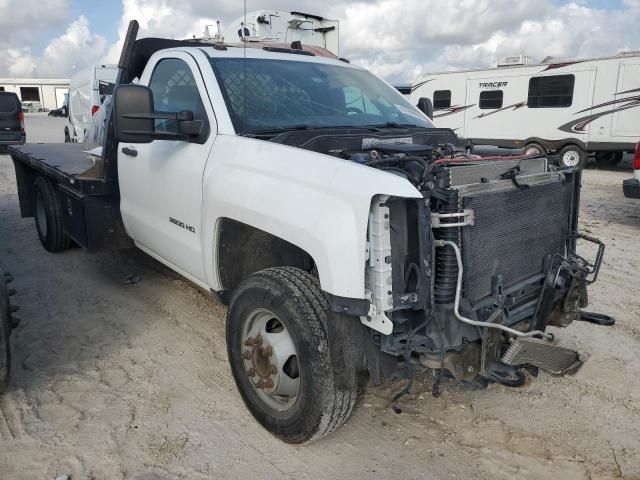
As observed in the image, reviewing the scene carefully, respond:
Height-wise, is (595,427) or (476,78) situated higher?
(476,78)

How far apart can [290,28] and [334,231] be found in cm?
1190

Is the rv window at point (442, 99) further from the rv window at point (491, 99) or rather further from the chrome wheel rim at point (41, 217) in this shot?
the chrome wheel rim at point (41, 217)

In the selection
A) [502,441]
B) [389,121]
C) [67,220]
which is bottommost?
[502,441]

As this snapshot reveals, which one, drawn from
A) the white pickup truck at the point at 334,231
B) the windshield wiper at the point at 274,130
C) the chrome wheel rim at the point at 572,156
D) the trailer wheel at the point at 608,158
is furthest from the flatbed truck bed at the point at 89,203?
the trailer wheel at the point at 608,158

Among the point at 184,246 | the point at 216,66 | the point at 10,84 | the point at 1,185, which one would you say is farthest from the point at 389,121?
the point at 10,84

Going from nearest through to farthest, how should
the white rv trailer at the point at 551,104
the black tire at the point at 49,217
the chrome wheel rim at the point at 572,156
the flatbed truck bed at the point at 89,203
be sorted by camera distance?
1. the flatbed truck bed at the point at 89,203
2. the black tire at the point at 49,217
3. the white rv trailer at the point at 551,104
4. the chrome wheel rim at the point at 572,156

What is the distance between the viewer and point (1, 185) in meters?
11.2

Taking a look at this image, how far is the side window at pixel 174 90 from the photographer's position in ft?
11.9

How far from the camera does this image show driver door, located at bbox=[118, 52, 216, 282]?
3.48 metres

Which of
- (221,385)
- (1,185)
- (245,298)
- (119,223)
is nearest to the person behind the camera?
(245,298)

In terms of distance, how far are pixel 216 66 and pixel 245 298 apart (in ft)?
5.24

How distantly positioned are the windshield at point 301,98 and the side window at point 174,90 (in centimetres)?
22

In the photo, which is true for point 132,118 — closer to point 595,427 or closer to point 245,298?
point 245,298

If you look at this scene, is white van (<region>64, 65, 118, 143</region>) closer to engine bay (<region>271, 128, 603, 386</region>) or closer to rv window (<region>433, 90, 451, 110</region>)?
rv window (<region>433, 90, 451, 110</region>)
